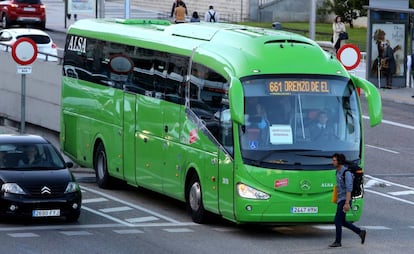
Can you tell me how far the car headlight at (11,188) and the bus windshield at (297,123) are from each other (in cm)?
399

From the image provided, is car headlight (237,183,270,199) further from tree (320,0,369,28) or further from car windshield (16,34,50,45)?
tree (320,0,369,28)

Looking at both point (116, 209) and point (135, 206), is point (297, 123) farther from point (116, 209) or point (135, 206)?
point (135, 206)

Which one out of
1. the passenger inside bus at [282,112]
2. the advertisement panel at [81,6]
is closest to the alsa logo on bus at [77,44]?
the passenger inside bus at [282,112]

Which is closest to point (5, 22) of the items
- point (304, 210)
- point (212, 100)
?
point (212, 100)

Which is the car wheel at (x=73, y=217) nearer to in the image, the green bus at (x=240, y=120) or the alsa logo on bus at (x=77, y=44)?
the green bus at (x=240, y=120)

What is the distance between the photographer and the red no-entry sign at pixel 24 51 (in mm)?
28391

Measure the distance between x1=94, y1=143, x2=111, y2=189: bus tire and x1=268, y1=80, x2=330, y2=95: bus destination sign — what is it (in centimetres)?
696

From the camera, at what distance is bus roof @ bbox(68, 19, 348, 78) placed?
20812 mm

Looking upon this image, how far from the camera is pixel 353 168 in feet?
63.7

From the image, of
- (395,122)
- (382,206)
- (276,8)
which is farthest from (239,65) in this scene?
(276,8)

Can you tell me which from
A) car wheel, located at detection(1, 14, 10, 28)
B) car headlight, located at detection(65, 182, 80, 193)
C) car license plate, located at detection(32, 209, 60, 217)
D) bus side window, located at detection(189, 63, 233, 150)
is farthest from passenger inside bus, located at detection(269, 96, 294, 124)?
car wheel, located at detection(1, 14, 10, 28)

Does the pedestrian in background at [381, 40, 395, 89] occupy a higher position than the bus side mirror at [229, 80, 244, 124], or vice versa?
the bus side mirror at [229, 80, 244, 124]

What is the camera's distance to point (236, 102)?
19922 millimetres

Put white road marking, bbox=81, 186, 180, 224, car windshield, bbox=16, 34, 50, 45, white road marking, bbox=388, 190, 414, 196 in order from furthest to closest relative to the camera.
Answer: car windshield, bbox=16, 34, 50, 45, white road marking, bbox=388, 190, 414, 196, white road marking, bbox=81, 186, 180, 224
